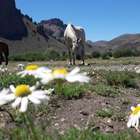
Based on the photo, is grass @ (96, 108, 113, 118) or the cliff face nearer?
grass @ (96, 108, 113, 118)

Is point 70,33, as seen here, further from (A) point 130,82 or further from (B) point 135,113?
(B) point 135,113

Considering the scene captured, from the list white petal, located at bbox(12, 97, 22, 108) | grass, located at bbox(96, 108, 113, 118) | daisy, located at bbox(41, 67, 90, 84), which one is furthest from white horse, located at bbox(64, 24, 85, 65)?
white petal, located at bbox(12, 97, 22, 108)

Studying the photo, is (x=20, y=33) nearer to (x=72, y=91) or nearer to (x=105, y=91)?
(x=105, y=91)

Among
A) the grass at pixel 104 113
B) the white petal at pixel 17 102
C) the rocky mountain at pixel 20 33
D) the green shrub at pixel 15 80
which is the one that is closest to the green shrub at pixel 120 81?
the green shrub at pixel 15 80

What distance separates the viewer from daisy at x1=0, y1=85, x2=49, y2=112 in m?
2.97

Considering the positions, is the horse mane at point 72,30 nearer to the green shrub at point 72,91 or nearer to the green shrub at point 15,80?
the green shrub at point 15,80

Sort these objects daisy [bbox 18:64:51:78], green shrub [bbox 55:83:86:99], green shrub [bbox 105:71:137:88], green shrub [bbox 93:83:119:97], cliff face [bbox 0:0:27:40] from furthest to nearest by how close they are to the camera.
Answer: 1. cliff face [bbox 0:0:27:40]
2. green shrub [bbox 105:71:137:88]
3. green shrub [bbox 93:83:119:97]
4. green shrub [bbox 55:83:86:99]
5. daisy [bbox 18:64:51:78]

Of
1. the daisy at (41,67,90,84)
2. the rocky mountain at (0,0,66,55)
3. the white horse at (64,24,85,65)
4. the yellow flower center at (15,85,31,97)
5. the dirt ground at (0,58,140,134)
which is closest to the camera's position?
the daisy at (41,67,90,84)

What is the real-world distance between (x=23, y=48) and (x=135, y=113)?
328 feet

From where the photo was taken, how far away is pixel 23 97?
309 cm

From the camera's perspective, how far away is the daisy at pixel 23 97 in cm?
297

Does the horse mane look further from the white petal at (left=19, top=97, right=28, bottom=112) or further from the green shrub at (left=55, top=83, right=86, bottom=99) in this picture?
the white petal at (left=19, top=97, right=28, bottom=112)

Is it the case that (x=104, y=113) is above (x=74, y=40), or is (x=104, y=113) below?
below

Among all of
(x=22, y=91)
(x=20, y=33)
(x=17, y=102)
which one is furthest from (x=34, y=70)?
(x=20, y=33)
